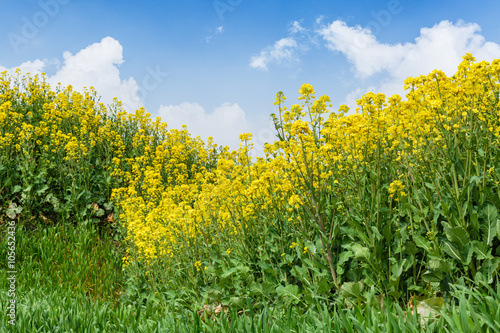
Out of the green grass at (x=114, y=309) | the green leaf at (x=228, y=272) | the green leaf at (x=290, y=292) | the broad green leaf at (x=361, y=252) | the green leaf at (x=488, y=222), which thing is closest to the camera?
the green grass at (x=114, y=309)

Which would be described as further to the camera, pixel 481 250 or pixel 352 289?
pixel 352 289

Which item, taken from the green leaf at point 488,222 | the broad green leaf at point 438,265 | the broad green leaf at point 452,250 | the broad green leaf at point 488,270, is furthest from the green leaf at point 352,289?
the green leaf at point 488,222

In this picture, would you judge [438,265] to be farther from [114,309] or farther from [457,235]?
[114,309]

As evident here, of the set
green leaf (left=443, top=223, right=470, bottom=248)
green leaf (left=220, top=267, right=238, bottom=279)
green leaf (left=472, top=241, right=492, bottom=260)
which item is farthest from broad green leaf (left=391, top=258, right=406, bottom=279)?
green leaf (left=220, top=267, right=238, bottom=279)

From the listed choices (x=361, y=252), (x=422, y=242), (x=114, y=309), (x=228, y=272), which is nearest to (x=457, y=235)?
(x=422, y=242)

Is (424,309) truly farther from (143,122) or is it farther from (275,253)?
(143,122)

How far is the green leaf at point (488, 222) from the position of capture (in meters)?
2.94

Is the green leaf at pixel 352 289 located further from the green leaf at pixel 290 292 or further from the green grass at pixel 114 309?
the green leaf at pixel 290 292

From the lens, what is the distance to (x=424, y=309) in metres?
2.88

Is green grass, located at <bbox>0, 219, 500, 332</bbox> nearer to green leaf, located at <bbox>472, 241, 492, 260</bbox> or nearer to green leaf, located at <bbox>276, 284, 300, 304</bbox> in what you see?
green leaf, located at <bbox>276, 284, 300, 304</bbox>

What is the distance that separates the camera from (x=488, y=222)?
2.97 meters

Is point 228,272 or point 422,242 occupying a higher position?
point 422,242

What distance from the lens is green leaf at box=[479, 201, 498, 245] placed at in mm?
2938

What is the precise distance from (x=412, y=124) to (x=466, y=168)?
0.56 meters
